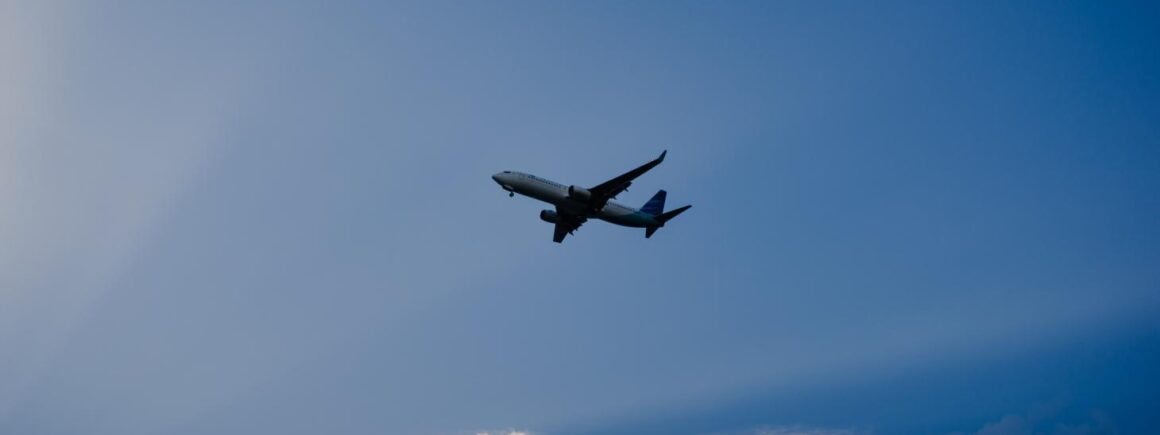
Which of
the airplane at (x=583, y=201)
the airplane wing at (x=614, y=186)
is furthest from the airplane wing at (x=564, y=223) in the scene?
the airplane wing at (x=614, y=186)

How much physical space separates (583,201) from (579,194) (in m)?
1.06

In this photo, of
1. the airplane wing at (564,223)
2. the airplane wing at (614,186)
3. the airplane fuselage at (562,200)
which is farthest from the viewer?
the airplane wing at (564,223)

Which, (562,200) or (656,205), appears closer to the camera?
(562,200)

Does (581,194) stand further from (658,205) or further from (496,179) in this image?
(658,205)

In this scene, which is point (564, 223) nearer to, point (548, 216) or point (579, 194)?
point (548, 216)

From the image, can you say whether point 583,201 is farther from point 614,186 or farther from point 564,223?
point 564,223

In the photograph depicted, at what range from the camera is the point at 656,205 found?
82562mm

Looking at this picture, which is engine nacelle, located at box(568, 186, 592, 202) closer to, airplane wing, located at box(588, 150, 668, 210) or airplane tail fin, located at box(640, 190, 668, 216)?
airplane wing, located at box(588, 150, 668, 210)

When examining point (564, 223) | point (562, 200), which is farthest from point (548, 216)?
point (562, 200)

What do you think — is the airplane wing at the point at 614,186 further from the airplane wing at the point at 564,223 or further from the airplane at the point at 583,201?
the airplane wing at the point at 564,223

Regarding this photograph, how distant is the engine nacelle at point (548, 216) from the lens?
3135 inches

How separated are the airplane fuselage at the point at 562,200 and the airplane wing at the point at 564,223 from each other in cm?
205

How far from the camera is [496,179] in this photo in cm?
7094

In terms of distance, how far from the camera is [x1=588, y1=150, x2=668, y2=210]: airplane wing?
219 feet
